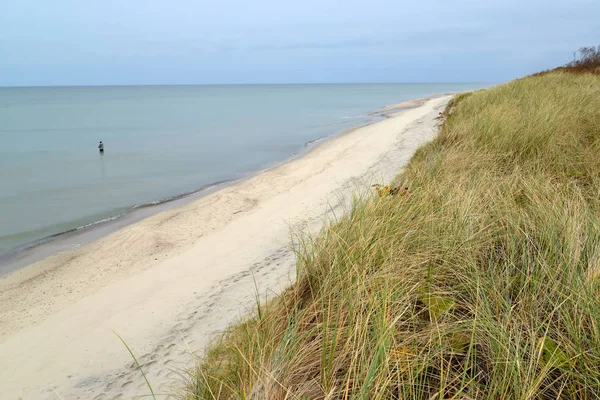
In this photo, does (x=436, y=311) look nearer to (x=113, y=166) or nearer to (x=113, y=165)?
(x=113, y=166)

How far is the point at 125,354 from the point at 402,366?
2582mm

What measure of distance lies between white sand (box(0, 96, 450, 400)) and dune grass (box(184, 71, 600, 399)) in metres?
1.01

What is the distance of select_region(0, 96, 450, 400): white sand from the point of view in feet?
10.6

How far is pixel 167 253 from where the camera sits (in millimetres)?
5922

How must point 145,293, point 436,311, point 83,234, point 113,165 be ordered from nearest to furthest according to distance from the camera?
point 436,311 → point 145,293 → point 83,234 → point 113,165

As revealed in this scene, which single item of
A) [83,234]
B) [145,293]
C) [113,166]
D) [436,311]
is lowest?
[83,234]

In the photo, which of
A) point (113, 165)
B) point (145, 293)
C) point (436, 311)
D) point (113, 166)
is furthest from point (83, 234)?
point (113, 165)

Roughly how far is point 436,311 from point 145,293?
3.45 m

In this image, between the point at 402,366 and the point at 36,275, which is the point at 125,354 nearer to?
the point at 402,366

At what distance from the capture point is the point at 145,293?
453 centimetres

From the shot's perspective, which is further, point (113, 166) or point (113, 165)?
point (113, 165)

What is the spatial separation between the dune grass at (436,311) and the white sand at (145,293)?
1.01 meters

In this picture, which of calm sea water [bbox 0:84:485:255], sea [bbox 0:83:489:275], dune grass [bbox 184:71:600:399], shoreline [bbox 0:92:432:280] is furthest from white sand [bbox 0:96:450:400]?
calm sea water [bbox 0:84:485:255]

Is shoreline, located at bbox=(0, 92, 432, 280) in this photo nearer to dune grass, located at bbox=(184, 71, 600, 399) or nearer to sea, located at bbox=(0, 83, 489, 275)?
sea, located at bbox=(0, 83, 489, 275)
